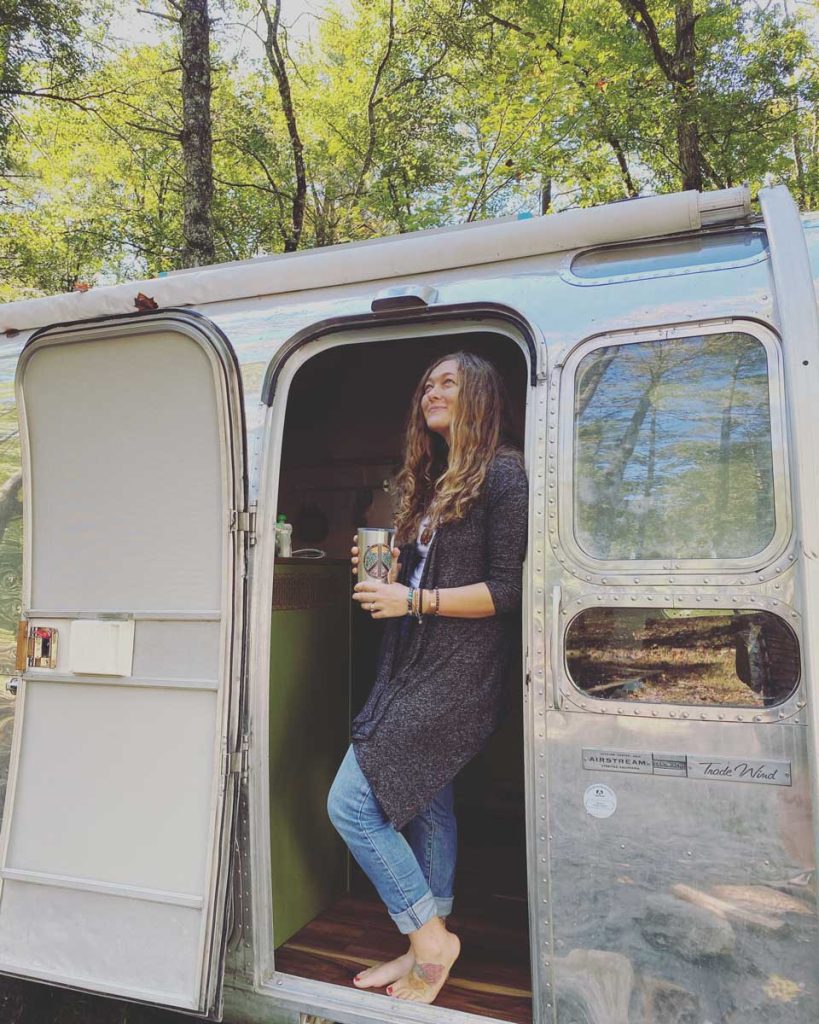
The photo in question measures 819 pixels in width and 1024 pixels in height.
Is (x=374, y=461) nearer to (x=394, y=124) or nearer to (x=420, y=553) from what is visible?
(x=420, y=553)

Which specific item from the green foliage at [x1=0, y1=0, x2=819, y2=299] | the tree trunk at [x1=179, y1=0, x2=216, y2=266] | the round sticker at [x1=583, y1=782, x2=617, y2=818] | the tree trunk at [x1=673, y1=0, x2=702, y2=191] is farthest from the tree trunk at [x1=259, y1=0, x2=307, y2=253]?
the round sticker at [x1=583, y1=782, x2=617, y2=818]

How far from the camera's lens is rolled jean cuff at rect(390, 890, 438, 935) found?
239cm

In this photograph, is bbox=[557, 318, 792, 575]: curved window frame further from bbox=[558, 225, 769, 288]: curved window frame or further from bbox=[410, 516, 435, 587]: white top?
bbox=[410, 516, 435, 587]: white top

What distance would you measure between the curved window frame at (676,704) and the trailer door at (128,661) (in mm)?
1034

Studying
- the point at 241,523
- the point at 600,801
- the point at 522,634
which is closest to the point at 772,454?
the point at 522,634

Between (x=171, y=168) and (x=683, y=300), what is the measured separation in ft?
42.5

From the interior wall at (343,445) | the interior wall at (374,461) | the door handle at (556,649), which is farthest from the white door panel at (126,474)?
the interior wall at (343,445)

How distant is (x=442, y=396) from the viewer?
8.62 ft

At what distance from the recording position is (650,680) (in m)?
2.08

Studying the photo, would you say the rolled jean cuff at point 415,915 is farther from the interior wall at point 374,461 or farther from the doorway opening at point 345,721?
the interior wall at point 374,461

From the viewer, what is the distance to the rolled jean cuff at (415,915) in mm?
2389

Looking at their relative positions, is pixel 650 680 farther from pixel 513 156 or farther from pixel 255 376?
pixel 513 156

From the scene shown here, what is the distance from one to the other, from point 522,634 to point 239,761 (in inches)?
38.7

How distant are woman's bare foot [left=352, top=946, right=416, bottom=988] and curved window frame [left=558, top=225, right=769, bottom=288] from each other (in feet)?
A: 7.38
